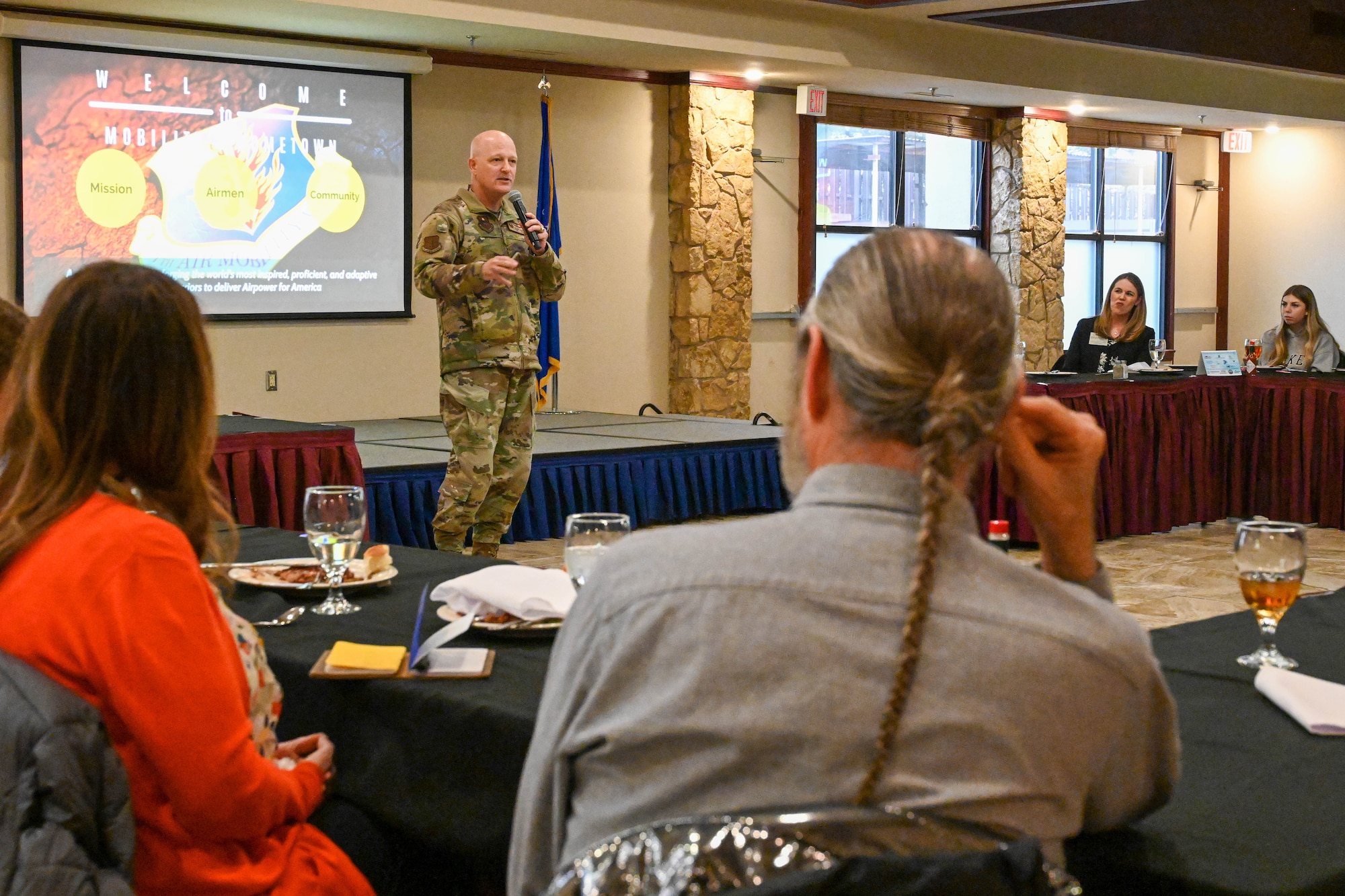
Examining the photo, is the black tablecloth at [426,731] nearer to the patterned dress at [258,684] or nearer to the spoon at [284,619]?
the spoon at [284,619]

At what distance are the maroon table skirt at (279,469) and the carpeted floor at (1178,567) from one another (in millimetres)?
726

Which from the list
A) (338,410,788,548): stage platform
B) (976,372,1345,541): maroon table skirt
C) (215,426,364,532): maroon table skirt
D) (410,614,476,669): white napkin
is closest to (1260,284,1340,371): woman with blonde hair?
(976,372,1345,541): maroon table skirt

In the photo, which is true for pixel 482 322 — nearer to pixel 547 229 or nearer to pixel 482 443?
pixel 482 443

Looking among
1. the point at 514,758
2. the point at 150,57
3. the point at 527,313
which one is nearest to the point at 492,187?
the point at 527,313

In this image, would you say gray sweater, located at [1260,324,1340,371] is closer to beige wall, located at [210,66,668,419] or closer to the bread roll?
beige wall, located at [210,66,668,419]

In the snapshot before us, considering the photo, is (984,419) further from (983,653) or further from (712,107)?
(712,107)

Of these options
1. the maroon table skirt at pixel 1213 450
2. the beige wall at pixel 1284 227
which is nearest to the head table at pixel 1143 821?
the maroon table skirt at pixel 1213 450

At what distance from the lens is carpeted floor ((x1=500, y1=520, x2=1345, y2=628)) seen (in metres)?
4.89

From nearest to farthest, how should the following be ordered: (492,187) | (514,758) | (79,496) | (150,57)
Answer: (79,496)
(514,758)
(492,187)
(150,57)

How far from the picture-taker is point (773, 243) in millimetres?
9094

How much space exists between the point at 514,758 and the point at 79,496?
50 cm

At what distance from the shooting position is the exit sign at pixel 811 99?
28.3ft

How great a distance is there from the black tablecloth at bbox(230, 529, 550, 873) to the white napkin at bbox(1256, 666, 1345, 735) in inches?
29.0

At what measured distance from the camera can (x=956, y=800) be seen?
0.86 m
